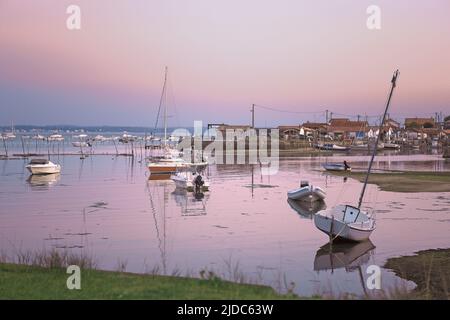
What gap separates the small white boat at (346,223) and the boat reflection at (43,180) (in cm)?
3365

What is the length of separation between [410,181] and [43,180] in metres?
36.0

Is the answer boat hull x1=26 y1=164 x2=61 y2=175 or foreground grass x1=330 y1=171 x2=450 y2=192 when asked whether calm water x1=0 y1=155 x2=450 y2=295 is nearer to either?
foreground grass x1=330 y1=171 x2=450 y2=192

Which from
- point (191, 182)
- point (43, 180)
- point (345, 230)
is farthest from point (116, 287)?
point (43, 180)

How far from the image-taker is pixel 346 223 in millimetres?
23828

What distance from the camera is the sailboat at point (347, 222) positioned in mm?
23750

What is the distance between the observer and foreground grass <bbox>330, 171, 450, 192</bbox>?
46.0 metres

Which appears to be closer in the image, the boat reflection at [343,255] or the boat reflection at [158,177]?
the boat reflection at [343,255]

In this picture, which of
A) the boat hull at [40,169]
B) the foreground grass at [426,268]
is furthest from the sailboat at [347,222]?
the boat hull at [40,169]

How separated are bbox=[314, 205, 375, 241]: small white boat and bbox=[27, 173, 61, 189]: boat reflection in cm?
3365

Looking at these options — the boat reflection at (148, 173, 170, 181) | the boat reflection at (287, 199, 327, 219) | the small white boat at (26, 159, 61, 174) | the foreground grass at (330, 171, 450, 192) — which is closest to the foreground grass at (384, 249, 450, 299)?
the boat reflection at (287, 199, 327, 219)

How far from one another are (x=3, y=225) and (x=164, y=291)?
19.6m

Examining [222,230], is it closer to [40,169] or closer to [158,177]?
[158,177]

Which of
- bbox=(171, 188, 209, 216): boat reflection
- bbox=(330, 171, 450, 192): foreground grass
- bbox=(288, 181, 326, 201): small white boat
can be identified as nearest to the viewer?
bbox=(171, 188, 209, 216): boat reflection

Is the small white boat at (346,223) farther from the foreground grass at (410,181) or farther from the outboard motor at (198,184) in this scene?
the outboard motor at (198,184)
